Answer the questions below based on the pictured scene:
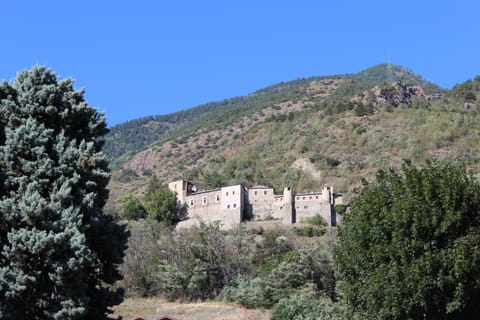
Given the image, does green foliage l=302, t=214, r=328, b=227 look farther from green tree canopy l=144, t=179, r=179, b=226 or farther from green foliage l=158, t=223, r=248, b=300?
green foliage l=158, t=223, r=248, b=300

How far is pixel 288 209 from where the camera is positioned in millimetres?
85562

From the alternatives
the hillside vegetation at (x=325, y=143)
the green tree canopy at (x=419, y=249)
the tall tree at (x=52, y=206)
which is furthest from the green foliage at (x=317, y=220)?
the tall tree at (x=52, y=206)

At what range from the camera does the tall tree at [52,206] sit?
14.2 meters

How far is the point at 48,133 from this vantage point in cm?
1559

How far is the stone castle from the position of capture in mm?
85500

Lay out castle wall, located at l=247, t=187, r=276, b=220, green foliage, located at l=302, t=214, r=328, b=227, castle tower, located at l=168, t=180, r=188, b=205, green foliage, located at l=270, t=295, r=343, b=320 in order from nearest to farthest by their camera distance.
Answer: green foliage, located at l=270, t=295, r=343, b=320 → green foliage, located at l=302, t=214, r=328, b=227 → castle wall, located at l=247, t=187, r=276, b=220 → castle tower, located at l=168, t=180, r=188, b=205

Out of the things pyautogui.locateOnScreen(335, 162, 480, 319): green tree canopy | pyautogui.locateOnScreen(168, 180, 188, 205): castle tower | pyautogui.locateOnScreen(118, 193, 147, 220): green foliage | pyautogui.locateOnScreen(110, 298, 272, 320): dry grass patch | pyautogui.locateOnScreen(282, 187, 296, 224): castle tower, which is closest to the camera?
pyautogui.locateOnScreen(335, 162, 480, 319): green tree canopy

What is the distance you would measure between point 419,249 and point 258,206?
6529 centimetres

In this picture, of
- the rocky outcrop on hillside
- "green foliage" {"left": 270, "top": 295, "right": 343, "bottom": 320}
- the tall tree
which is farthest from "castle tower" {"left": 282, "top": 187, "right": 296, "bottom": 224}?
the tall tree

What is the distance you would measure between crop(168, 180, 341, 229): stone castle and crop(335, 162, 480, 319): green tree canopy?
5809 cm

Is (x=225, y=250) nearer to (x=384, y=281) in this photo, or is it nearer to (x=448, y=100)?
(x=384, y=281)

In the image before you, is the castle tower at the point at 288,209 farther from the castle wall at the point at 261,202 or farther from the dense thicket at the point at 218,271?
the dense thicket at the point at 218,271

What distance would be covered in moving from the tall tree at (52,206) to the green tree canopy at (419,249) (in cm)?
1090

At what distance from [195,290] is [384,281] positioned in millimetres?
28904
